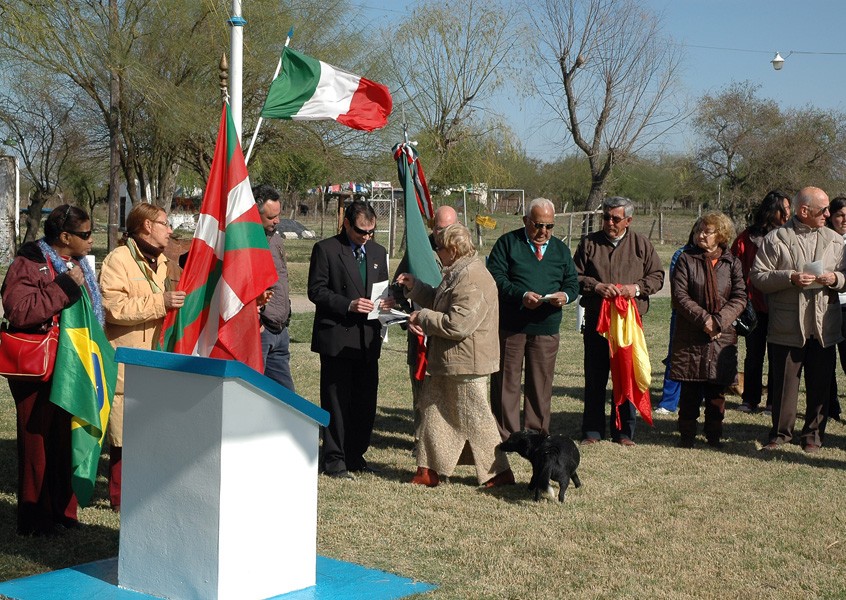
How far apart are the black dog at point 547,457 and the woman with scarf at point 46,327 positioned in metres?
2.82

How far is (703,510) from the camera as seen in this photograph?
6.56 meters

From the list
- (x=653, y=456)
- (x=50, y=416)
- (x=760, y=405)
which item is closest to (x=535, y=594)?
(x=50, y=416)

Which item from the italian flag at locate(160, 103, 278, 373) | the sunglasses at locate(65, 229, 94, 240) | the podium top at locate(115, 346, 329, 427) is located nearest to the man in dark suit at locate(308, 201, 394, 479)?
the italian flag at locate(160, 103, 278, 373)

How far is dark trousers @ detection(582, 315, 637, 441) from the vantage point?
8.73m

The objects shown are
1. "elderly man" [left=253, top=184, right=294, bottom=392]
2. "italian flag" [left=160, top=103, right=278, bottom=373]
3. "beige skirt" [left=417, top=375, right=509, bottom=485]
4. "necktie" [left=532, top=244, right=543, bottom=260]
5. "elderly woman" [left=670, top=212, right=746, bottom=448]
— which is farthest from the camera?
"elderly woman" [left=670, top=212, right=746, bottom=448]

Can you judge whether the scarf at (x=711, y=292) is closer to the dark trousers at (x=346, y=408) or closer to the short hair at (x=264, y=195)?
the dark trousers at (x=346, y=408)

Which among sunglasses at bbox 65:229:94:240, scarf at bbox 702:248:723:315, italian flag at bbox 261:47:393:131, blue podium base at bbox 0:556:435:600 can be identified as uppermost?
italian flag at bbox 261:47:393:131

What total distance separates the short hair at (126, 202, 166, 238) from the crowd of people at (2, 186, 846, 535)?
0.03 ft

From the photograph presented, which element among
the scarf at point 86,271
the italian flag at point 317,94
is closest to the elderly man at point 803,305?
the italian flag at point 317,94

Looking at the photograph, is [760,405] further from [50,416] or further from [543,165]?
[543,165]

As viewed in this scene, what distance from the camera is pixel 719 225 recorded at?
843cm

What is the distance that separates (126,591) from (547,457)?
296cm

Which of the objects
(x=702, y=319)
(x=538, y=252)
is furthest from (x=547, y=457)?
(x=702, y=319)

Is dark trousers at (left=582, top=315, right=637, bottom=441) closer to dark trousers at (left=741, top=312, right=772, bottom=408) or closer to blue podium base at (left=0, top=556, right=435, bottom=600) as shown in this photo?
dark trousers at (left=741, top=312, right=772, bottom=408)
